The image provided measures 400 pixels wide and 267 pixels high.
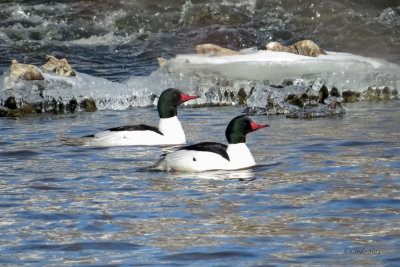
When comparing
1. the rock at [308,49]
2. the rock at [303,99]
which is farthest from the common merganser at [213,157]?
the rock at [308,49]

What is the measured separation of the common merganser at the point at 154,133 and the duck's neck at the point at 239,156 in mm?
2385

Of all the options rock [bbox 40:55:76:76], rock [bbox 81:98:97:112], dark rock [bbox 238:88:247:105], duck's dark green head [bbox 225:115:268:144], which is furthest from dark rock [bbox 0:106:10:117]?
duck's dark green head [bbox 225:115:268:144]

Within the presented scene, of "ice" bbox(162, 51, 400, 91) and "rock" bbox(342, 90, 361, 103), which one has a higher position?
"ice" bbox(162, 51, 400, 91)

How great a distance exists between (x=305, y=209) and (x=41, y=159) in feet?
13.6

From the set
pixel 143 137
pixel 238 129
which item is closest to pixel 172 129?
pixel 143 137

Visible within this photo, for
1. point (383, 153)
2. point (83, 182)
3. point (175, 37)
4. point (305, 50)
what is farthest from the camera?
point (175, 37)

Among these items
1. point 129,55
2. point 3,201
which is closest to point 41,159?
point 3,201

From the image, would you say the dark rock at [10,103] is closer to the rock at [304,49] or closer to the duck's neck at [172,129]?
the duck's neck at [172,129]

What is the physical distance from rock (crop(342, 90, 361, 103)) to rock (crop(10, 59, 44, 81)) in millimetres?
5256

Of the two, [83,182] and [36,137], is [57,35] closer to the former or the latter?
[36,137]

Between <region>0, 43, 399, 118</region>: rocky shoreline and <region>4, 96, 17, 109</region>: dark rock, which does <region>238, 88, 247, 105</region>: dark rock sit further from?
<region>4, 96, 17, 109</region>: dark rock

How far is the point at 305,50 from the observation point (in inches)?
696

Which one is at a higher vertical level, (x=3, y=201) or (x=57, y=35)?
(x=57, y=35)

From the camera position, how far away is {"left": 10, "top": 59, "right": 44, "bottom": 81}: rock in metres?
16.6
